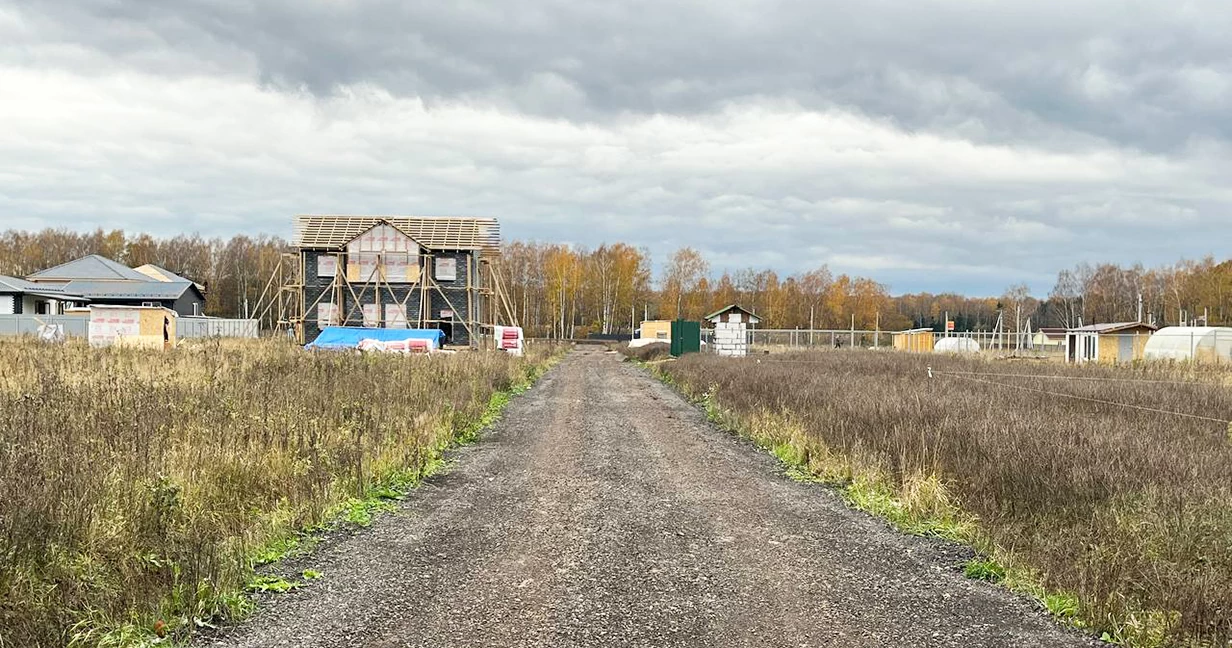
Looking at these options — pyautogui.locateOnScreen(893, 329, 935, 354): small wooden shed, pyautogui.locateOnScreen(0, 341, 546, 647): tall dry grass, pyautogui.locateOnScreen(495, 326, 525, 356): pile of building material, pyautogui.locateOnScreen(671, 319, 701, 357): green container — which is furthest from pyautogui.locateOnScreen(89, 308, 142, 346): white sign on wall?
pyautogui.locateOnScreen(893, 329, 935, 354): small wooden shed

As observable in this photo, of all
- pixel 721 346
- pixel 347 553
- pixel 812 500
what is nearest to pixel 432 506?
pixel 347 553

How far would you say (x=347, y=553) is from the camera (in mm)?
6867

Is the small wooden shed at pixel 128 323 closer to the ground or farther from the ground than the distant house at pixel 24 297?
closer to the ground

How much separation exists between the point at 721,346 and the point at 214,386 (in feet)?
85.8

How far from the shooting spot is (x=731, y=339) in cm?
3759

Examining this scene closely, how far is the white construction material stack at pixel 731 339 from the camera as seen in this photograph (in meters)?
37.3

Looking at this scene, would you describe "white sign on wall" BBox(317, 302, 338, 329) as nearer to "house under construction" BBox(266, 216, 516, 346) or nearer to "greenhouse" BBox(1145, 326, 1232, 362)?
"house under construction" BBox(266, 216, 516, 346)

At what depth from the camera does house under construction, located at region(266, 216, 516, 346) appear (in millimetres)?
48406

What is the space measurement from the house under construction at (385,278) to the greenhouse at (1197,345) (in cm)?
3316

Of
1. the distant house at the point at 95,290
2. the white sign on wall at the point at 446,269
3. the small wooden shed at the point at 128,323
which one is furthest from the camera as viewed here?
the distant house at the point at 95,290

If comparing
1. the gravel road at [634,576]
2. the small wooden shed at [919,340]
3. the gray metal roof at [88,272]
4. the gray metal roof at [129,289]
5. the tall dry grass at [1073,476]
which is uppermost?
the gray metal roof at [88,272]

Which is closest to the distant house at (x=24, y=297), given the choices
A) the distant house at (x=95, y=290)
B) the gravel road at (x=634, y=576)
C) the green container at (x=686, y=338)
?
the distant house at (x=95, y=290)

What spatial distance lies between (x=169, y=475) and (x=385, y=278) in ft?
139

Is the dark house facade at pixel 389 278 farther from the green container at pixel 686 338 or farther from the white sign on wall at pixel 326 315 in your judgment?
the green container at pixel 686 338
